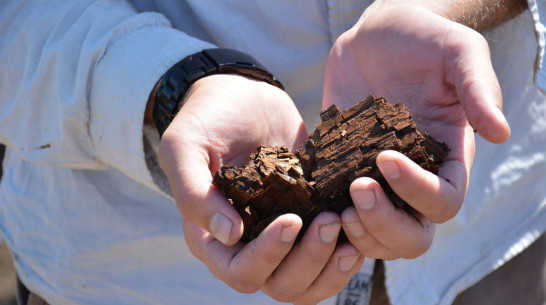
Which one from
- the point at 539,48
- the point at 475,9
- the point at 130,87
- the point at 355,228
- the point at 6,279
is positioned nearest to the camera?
the point at 355,228

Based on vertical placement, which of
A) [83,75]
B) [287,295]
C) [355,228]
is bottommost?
[287,295]

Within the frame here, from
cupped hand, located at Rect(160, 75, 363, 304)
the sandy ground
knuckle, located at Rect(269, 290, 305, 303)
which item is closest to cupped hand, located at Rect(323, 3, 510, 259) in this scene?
cupped hand, located at Rect(160, 75, 363, 304)

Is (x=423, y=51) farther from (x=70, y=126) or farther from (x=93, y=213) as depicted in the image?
(x=93, y=213)

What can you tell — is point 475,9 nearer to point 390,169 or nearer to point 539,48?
point 539,48

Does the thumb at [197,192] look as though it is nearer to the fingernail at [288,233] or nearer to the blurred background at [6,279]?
the fingernail at [288,233]

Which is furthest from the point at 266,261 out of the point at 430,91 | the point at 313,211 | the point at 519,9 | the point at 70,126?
the point at 519,9

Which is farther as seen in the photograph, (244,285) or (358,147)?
(358,147)

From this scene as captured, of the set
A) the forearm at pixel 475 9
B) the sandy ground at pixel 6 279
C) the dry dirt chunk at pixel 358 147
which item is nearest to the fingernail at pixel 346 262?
the dry dirt chunk at pixel 358 147

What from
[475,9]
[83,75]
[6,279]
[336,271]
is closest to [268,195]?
[336,271]
